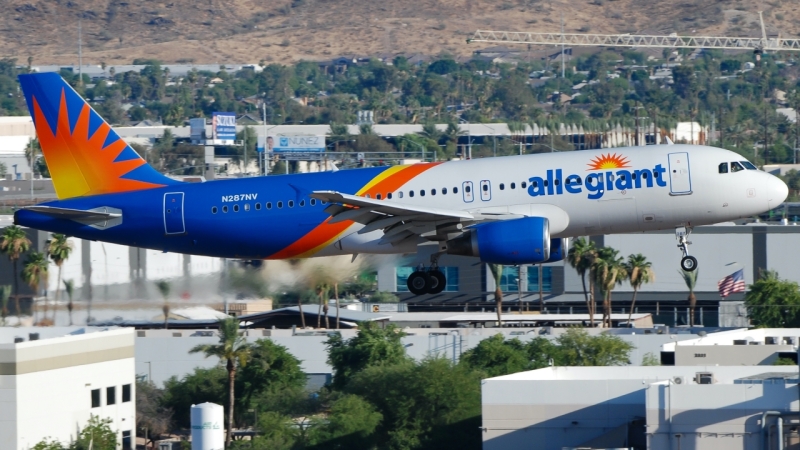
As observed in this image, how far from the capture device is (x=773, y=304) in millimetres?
84000

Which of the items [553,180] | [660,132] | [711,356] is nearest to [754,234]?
[711,356]

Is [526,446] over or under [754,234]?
under

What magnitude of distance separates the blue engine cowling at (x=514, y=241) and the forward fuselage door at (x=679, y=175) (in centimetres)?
369

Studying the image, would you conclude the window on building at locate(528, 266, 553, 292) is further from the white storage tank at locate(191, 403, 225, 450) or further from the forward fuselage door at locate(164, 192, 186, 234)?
the forward fuselage door at locate(164, 192, 186, 234)

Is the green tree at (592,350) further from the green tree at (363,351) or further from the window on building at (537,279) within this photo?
the window on building at (537,279)

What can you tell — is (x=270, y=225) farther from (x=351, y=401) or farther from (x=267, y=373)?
(x=267, y=373)

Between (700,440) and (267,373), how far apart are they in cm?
3344

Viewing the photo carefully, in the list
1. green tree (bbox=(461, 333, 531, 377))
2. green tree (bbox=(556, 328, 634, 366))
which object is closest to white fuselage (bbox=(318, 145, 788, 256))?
green tree (bbox=(461, 333, 531, 377))

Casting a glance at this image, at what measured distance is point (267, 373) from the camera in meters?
69.9

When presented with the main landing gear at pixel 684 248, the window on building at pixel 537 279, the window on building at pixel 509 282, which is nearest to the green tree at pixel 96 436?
the main landing gear at pixel 684 248

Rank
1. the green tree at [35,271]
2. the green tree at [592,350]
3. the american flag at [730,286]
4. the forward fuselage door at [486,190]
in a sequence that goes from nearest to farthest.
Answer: the forward fuselage door at [486,190] < the green tree at [35,271] < the green tree at [592,350] < the american flag at [730,286]

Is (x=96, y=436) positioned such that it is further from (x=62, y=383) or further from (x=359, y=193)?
(x=359, y=193)

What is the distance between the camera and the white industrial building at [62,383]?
50.2 meters

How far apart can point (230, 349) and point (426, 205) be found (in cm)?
2640
